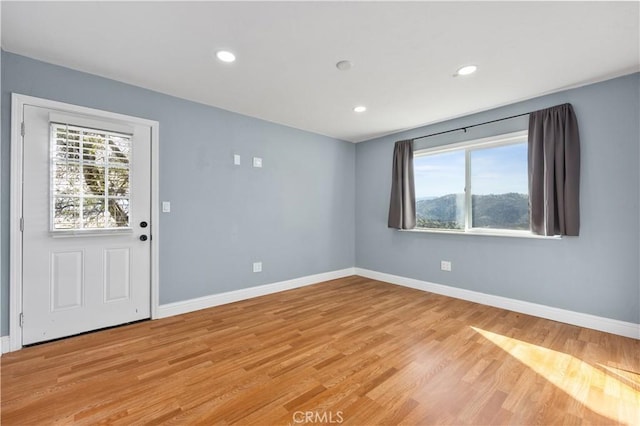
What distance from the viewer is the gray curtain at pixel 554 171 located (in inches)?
113

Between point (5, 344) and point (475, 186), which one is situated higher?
point (475, 186)

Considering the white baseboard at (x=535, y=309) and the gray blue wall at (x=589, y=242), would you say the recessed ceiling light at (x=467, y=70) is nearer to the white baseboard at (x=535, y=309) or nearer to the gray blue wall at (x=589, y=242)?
the gray blue wall at (x=589, y=242)

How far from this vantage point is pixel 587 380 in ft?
6.40

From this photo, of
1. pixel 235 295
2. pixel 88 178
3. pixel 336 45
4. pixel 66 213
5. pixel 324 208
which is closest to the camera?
pixel 336 45

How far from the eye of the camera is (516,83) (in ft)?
9.31

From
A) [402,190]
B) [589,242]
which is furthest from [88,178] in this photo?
[589,242]

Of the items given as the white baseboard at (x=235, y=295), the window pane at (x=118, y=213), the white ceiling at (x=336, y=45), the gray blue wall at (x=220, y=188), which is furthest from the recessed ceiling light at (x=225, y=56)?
the white baseboard at (x=235, y=295)

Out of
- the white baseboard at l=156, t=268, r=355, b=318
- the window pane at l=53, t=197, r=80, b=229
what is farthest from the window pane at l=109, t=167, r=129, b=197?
the white baseboard at l=156, t=268, r=355, b=318

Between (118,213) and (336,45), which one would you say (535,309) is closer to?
(336,45)

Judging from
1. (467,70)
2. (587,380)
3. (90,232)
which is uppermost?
(467,70)

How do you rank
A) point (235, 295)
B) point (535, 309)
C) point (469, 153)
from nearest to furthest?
point (535, 309)
point (235, 295)
point (469, 153)

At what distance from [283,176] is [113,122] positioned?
215 cm

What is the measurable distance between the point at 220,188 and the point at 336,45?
2.23m

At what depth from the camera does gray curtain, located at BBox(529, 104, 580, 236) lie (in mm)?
2873
